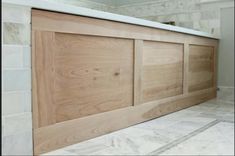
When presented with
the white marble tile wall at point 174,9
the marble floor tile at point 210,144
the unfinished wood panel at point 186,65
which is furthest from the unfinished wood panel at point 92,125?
the white marble tile wall at point 174,9

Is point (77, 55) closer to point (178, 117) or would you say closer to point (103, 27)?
point (103, 27)

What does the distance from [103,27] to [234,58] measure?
111cm

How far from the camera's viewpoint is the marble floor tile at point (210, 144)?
0.90 metres

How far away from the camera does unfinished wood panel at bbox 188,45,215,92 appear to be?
181 cm

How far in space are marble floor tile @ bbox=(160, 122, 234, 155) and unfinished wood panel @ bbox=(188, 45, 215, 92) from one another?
2.10ft

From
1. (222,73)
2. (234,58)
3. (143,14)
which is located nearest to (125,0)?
(143,14)

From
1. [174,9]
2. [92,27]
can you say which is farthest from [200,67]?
[92,27]

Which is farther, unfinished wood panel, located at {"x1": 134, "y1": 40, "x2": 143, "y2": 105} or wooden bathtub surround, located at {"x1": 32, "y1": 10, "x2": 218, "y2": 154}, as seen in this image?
unfinished wood panel, located at {"x1": 134, "y1": 40, "x2": 143, "y2": 105}

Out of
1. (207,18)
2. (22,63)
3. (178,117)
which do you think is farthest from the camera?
(207,18)

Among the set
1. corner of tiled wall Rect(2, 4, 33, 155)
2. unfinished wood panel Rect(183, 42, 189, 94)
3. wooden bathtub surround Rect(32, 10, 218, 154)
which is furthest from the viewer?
unfinished wood panel Rect(183, 42, 189, 94)

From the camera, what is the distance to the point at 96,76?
1069 mm

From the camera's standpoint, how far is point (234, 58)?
6.01 ft

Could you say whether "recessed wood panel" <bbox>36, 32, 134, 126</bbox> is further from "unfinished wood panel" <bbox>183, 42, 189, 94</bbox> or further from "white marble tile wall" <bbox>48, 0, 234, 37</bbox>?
"unfinished wood panel" <bbox>183, 42, 189, 94</bbox>

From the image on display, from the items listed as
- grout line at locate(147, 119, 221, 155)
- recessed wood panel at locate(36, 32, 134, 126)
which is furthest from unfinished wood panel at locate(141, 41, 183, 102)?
grout line at locate(147, 119, 221, 155)
